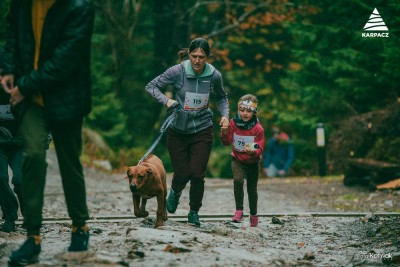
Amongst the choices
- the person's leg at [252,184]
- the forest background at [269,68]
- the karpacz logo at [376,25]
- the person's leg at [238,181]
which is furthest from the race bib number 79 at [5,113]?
the karpacz logo at [376,25]

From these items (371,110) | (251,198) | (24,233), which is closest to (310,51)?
(371,110)

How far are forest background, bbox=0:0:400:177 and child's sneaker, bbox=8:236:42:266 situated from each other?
10513 millimetres

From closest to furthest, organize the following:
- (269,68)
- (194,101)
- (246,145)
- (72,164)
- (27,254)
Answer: (27,254), (72,164), (194,101), (246,145), (269,68)

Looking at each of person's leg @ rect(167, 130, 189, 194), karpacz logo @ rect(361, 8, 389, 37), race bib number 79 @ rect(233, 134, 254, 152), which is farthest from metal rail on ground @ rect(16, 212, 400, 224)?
karpacz logo @ rect(361, 8, 389, 37)

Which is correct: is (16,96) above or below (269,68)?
below

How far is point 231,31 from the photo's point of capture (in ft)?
98.0

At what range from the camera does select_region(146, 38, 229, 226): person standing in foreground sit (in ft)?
30.8

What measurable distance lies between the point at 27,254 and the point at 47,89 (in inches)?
52.2

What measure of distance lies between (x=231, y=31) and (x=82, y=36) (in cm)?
2382

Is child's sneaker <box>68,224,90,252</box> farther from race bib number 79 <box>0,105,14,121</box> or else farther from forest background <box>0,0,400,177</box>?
forest background <box>0,0,400,177</box>

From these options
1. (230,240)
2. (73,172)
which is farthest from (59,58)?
(230,240)

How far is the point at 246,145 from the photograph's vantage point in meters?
9.73

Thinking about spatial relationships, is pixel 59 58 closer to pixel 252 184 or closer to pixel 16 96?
pixel 16 96

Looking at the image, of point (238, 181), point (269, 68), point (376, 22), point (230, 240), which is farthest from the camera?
point (269, 68)
